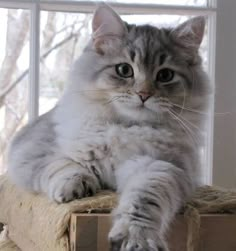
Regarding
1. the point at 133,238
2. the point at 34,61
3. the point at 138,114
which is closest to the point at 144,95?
the point at 138,114

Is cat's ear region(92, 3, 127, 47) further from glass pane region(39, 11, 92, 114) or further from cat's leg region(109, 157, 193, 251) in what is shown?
glass pane region(39, 11, 92, 114)

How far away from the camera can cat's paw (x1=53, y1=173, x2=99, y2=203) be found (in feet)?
3.76

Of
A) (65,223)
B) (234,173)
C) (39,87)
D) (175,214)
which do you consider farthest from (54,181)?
(234,173)

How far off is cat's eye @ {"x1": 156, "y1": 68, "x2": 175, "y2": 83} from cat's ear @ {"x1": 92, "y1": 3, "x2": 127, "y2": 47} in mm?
142

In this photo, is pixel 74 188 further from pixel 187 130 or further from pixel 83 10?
pixel 83 10

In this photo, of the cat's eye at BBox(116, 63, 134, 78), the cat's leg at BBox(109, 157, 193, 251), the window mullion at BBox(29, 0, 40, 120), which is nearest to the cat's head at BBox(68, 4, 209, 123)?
the cat's eye at BBox(116, 63, 134, 78)

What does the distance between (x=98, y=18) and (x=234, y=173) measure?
36.4 inches

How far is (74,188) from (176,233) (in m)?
0.24

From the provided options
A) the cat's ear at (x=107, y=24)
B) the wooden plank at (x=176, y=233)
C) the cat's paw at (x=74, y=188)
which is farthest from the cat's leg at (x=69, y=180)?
the cat's ear at (x=107, y=24)

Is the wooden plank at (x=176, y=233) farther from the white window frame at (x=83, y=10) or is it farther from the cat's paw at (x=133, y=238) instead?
the white window frame at (x=83, y=10)

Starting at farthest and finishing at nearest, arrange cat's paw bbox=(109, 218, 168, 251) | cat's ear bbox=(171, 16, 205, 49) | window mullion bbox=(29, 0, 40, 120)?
window mullion bbox=(29, 0, 40, 120) → cat's ear bbox=(171, 16, 205, 49) → cat's paw bbox=(109, 218, 168, 251)

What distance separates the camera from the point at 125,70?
135 centimetres

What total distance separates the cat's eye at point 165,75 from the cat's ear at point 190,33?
11 cm

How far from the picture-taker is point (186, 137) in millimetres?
1374
